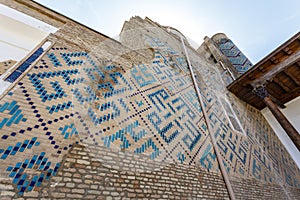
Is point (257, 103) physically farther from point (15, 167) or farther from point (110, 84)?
point (15, 167)

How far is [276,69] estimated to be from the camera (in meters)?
3.76

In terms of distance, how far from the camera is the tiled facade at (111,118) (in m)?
1.25

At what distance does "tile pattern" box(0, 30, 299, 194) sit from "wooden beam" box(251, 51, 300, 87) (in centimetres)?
147

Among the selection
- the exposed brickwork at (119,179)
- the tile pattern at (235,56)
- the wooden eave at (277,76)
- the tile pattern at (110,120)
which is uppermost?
the tile pattern at (235,56)

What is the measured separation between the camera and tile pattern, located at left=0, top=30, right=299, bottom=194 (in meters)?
1.25

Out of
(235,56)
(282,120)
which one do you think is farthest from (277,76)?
(235,56)

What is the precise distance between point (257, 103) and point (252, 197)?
3.96m

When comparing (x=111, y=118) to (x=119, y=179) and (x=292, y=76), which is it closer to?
(x=119, y=179)

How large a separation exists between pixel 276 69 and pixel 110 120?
4345 millimetres

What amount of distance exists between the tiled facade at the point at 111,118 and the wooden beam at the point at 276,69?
127 centimetres

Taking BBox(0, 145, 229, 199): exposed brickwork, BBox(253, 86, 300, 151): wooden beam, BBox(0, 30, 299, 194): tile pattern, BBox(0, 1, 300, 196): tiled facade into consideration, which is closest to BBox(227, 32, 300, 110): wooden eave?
BBox(253, 86, 300, 151): wooden beam

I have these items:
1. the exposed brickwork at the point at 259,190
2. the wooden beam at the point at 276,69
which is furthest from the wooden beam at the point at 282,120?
the exposed brickwork at the point at 259,190

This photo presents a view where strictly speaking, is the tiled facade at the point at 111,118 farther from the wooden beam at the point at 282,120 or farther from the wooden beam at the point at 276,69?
the wooden beam at the point at 276,69

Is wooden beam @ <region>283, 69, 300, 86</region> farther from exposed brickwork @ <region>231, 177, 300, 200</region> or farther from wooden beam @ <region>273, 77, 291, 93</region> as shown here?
exposed brickwork @ <region>231, 177, 300, 200</region>
